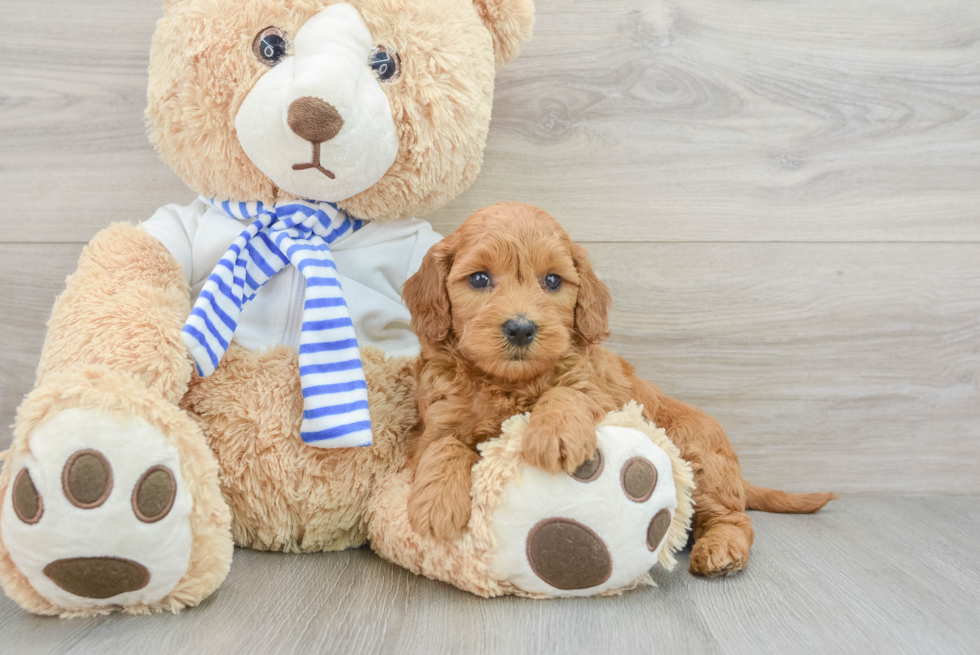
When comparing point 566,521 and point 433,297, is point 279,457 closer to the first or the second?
point 433,297

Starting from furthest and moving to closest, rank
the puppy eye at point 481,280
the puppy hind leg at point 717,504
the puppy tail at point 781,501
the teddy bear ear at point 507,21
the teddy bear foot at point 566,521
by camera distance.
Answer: the puppy tail at point 781,501
the teddy bear ear at point 507,21
the puppy hind leg at point 717,504
the puppy eye at point 481,280
the teddy bear foot at point 566,521

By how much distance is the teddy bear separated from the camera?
890 mm

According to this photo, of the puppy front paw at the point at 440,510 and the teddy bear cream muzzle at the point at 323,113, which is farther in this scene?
the teddy bear cream muzzle at the point at 323,113

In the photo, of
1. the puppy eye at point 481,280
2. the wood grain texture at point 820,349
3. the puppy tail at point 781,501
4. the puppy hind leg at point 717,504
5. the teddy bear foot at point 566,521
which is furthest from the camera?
the wood grain texture at point 820,349

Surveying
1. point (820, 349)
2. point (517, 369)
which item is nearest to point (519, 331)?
Answer: point (517, 369)

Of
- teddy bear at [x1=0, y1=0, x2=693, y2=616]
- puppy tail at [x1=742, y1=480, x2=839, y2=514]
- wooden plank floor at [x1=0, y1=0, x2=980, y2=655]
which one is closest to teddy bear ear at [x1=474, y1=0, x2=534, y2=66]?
teddy bear at [x1=0, y1=0, x2=693, y2=616]

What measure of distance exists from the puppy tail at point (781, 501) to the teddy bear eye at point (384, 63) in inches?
42.4

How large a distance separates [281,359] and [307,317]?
3.8 inches

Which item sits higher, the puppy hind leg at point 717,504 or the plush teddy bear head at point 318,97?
the plush teddy bear head at point 318,97

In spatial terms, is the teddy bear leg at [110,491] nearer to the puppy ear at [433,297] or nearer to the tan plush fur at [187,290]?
the tan plush fur at [187,290]

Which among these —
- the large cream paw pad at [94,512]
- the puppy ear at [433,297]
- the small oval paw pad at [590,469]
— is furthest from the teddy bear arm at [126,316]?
the small oval paw pad at [590,469]

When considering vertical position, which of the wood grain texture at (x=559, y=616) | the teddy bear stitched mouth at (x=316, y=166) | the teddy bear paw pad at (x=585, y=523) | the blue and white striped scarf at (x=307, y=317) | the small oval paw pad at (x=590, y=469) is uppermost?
the teddy bear stitched mouth at (x=316, y=166)

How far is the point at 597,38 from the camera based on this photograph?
5.20 ft

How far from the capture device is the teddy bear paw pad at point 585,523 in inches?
37.2
